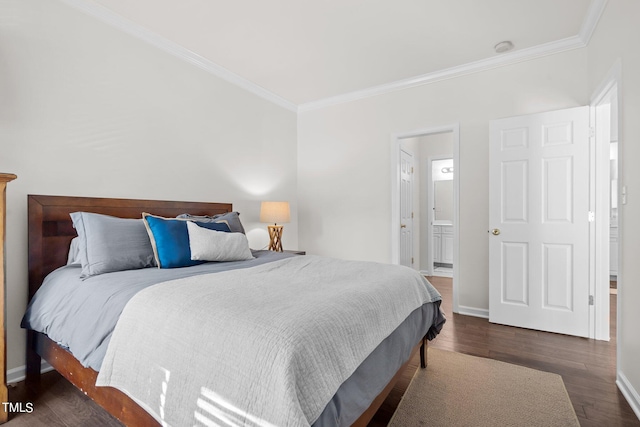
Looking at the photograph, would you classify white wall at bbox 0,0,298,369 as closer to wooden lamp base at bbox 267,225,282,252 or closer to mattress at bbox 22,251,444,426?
wooden lamp base at bbox 267,225,282,252

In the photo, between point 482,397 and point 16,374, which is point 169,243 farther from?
point 482,397

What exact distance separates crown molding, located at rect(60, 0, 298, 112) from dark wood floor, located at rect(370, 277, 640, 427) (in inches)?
133

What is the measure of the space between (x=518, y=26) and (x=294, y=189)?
310 cm

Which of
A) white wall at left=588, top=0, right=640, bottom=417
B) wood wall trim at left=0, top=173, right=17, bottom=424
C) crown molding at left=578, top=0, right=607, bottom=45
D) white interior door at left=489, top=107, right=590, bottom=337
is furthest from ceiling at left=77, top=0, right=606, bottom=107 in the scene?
wood wall trim at left=0, top=173, right=17, bottom=424

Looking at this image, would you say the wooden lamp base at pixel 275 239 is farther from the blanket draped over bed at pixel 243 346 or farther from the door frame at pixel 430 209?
the door frame at pixel 430 209

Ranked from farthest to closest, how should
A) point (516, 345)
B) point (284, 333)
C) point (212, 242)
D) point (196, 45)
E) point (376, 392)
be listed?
point (196, 45), point (516, 345), point (212, 242), point (376, 392), point (284, 333)

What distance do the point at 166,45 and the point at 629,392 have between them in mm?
4268

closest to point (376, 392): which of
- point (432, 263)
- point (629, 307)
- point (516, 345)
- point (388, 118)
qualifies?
point (629, 307)

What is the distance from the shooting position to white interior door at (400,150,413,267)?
15.0 ft

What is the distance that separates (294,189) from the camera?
4707mm

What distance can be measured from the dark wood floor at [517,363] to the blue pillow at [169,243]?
0.89m

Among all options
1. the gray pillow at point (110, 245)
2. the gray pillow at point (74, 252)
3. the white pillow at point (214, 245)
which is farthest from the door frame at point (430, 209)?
the gray pillow at point (74, 252)

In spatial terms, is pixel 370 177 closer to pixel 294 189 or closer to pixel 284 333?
pixel 294 189

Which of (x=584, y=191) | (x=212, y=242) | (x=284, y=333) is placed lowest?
(x=284, y=333)
